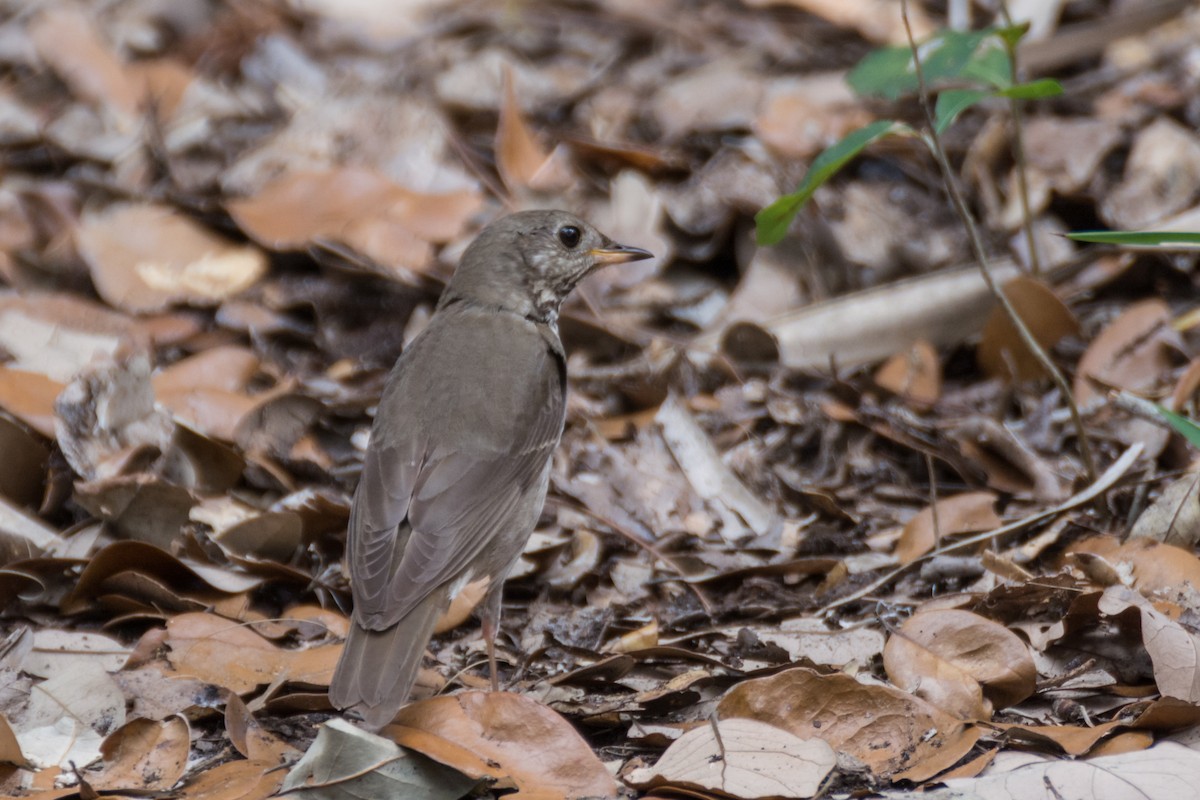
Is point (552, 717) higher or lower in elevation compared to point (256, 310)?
lower

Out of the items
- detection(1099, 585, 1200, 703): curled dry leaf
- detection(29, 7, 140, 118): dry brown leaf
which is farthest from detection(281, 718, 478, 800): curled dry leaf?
detection(29, 7, 140, 118): dry brown leaf

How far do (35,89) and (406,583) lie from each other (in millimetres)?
5419

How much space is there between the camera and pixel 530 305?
5711mm

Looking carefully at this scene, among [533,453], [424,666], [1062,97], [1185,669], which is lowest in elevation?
[424,666]

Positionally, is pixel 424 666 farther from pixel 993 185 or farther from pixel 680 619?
pixel 993 185

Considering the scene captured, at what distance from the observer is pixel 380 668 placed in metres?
4.03

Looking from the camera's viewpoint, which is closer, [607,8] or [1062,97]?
[1062,97]

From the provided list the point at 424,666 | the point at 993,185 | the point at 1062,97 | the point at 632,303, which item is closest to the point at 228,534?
the point at 424,666

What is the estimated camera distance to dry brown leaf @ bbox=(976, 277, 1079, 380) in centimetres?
625

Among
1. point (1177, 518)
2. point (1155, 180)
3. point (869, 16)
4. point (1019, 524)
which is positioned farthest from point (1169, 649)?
point (869, 16)

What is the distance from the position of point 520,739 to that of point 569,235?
2375 mm

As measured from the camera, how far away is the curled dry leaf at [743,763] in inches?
147

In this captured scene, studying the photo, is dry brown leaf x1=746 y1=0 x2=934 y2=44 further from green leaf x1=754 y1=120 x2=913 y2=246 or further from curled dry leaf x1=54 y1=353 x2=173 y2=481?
curled dry leaf x1=54 y1=353 x2=173 y2=481

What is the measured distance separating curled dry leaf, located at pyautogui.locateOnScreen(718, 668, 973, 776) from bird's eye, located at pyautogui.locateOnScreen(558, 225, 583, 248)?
226cm
